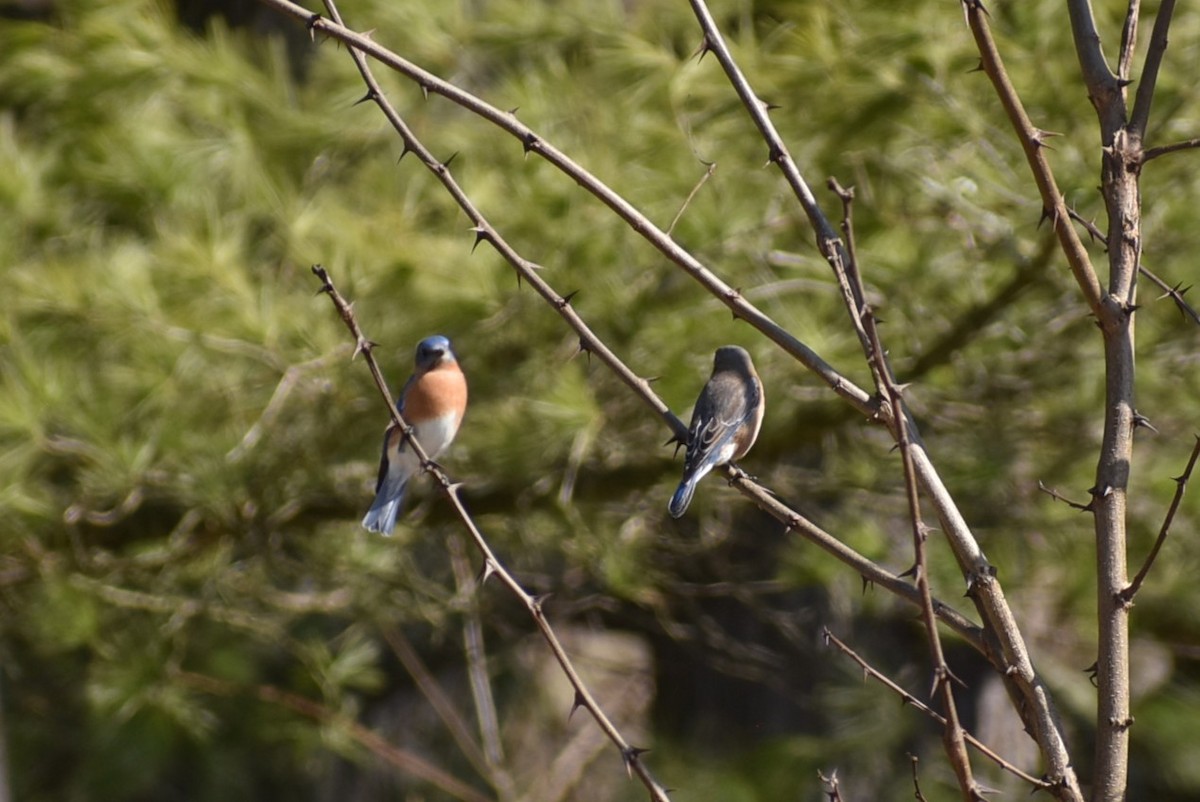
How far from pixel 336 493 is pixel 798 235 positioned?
1.60 meters

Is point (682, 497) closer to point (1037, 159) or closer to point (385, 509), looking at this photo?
point (385, 509)

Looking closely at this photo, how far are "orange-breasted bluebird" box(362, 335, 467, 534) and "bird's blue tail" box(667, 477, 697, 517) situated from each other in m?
0.57

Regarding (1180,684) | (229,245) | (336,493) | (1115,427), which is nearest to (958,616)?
(1115,427)

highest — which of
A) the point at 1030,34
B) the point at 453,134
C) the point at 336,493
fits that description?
the point at 1030,34

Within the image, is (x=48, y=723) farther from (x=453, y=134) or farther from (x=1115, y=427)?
(x=1115, y=427)

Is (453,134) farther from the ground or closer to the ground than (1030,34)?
closer to the ground

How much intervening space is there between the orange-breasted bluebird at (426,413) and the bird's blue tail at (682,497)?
575mm

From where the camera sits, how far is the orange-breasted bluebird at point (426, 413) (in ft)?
10.8

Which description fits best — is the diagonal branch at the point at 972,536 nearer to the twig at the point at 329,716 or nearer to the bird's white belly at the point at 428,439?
the bird's white belly at the point at 428,439

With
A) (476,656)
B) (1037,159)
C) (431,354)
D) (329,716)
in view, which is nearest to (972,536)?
(1037,159)

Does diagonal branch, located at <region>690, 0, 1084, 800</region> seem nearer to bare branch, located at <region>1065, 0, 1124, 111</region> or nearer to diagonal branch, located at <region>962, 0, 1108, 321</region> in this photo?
diagonal branch, located at <region>962, 0, 1108, 321</region>

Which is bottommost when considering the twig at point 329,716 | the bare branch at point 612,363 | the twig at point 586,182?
the twig at point 329,716

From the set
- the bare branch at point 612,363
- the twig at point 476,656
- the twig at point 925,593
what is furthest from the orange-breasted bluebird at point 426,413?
the twig at point 925,593

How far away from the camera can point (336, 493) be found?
4.17 metres
